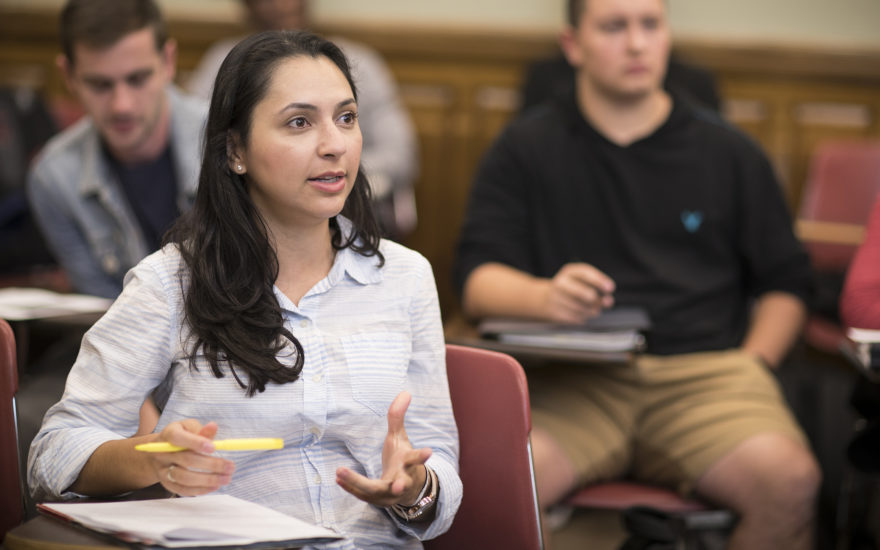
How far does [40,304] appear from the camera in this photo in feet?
→ 6.45

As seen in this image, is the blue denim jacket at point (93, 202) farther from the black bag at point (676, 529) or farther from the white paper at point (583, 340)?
the black bag at point (676, 529)

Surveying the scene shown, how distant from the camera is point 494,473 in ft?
4.75

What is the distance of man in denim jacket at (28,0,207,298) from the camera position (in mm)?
2268

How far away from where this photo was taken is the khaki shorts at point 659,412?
1.98 meters

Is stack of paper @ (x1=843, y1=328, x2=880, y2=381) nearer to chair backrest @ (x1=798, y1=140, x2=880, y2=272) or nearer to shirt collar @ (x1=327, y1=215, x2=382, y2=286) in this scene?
shirt collar @ (x1=327, y1=215, x2=382, y2=286)

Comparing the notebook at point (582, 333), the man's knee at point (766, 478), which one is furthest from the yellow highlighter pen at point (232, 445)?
the man's knee at point (766, 478)

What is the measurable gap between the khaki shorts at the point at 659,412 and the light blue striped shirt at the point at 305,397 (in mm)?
653

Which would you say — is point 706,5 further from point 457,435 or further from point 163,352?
point 163,352

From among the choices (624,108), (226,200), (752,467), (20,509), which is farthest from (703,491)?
(20,509)

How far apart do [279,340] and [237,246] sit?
0.15 metres

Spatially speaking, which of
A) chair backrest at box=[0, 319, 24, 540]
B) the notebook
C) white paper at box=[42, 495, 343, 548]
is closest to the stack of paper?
the notebook

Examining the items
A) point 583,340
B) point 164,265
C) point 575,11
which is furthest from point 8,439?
point 575,11

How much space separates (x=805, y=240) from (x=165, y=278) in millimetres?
2399

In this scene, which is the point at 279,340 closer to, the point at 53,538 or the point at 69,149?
the point at 53,538
